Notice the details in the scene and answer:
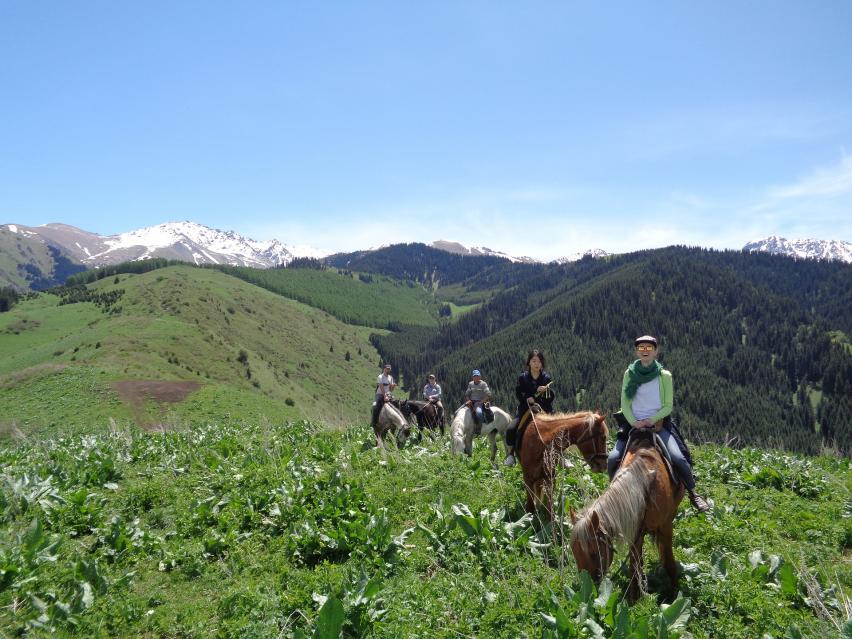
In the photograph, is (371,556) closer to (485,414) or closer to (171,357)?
(485,414)

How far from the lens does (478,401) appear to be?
14.4 m

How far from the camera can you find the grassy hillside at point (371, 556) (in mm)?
5613

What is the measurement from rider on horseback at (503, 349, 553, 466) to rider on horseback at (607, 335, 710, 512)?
264 cm

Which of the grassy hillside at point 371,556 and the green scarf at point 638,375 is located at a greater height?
the green scarf at point 638,375

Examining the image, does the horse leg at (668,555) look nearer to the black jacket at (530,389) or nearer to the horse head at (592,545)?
the horse head at (592,545)

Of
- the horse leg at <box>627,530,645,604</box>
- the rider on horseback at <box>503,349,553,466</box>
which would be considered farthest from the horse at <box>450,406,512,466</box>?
the horse leg at <box>627,530,645,604</box>

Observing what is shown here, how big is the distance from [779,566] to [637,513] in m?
2.55

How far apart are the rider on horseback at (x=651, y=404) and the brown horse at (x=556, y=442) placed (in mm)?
1087

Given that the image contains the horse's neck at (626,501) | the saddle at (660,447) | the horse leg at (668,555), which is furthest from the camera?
the saddle at (660,447)

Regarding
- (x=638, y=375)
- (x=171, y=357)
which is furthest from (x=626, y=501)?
(x=171, y=357)

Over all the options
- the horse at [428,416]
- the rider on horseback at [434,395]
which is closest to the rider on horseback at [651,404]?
the rider on horseback at [434,395]

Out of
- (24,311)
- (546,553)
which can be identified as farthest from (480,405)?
(24,311)

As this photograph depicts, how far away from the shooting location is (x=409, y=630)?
5516 mm

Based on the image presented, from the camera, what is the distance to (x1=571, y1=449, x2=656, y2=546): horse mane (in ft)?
19.4
